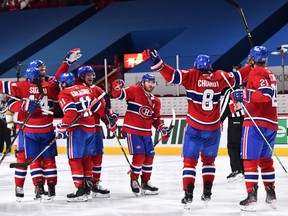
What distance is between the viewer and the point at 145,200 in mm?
6715

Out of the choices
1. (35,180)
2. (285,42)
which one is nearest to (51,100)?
(35,180)

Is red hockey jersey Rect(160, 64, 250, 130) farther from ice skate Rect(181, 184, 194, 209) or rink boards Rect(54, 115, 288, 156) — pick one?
rink boards Rect(54, 115, 288, 156)

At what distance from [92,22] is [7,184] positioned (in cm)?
1162

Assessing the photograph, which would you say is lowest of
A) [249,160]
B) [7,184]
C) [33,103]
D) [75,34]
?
[7,184]

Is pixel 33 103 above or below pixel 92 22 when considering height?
below

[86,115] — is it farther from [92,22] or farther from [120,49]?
[92,22]

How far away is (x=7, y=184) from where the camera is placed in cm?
837

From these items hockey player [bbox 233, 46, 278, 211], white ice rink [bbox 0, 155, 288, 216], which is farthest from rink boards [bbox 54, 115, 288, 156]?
hockey player [bbox 233, 46, 278, 211]

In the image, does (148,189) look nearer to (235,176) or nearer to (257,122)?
(235,176)

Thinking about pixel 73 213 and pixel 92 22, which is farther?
pixel 92 22

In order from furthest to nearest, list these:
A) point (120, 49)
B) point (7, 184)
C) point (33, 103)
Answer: point (120, 49)
point (7, 184)
point (33, 103)

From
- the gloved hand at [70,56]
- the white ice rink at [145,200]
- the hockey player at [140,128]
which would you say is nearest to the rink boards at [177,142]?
the white ice rink at [145,200]

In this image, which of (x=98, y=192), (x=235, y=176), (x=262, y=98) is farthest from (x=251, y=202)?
(x=235, y=176)

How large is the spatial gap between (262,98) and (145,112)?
1732 millimetres
